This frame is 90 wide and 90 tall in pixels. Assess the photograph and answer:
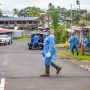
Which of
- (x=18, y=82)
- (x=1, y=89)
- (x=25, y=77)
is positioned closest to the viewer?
(x=1, y=89)

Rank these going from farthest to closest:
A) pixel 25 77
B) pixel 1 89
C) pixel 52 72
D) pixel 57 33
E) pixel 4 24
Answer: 1. pixel 4 24
2. pixel 57 33
3. pixel 52 72
4. pixel 25 77
5. pixel 1 89

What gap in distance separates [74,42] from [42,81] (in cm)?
1965

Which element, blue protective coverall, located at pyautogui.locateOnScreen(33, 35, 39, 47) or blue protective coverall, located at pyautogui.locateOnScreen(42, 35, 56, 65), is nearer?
blue protective coverall, located at pyautogui.locateOnScreen(42, 35, 56, 65)

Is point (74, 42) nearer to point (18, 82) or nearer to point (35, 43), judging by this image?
point (35, 43)

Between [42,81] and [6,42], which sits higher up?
[42,81]

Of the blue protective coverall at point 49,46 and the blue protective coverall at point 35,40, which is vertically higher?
the blue protective coverall at point 49,46

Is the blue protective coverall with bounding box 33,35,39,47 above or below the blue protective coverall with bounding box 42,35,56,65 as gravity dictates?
below

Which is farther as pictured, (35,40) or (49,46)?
(35,40)

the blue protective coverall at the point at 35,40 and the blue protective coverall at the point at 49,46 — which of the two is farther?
the blue protective coverall at the point at 35,40

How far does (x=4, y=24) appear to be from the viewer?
146500 mm

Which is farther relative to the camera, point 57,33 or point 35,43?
point 57,33

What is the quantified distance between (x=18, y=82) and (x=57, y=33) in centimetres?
4956

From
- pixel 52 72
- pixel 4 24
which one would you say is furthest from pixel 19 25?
pixel 52 72

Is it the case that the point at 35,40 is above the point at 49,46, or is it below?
below
